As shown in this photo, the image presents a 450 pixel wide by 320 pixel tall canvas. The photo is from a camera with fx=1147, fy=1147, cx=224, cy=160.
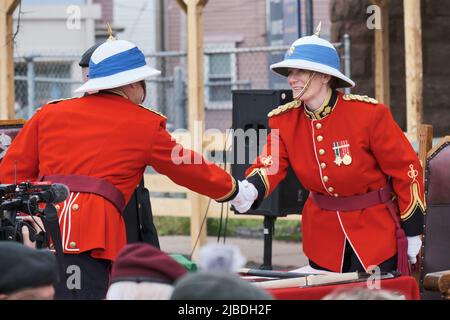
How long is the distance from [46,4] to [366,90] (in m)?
12.2

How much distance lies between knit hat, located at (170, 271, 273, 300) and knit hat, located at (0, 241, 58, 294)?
56cm

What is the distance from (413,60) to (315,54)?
11.9 ft

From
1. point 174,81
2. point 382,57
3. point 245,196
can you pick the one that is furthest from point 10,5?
point 245,196

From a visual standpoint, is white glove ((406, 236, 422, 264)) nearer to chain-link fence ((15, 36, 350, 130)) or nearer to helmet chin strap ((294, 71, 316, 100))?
helmet chin strap ((294, 71, 316, 100))

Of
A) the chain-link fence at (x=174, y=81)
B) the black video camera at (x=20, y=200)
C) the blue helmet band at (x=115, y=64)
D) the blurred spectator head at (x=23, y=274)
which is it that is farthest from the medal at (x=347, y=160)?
the chain-link fence at (x=174, y=81)

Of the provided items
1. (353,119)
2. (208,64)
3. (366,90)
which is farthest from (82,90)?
(208,64)

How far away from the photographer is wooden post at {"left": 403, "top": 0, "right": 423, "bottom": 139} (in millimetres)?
9148

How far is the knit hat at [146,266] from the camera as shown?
3.25 metres

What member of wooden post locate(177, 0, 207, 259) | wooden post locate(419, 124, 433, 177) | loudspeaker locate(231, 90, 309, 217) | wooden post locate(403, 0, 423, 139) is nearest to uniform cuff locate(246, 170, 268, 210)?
wooden post locate(419, 124, 433, 177)

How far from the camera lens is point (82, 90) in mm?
5328

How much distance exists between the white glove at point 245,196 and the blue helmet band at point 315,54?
0.68 m

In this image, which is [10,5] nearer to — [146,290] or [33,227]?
[33,227]

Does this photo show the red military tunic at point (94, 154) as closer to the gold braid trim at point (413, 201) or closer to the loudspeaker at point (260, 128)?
the gold braid trim at point (413, 201)
